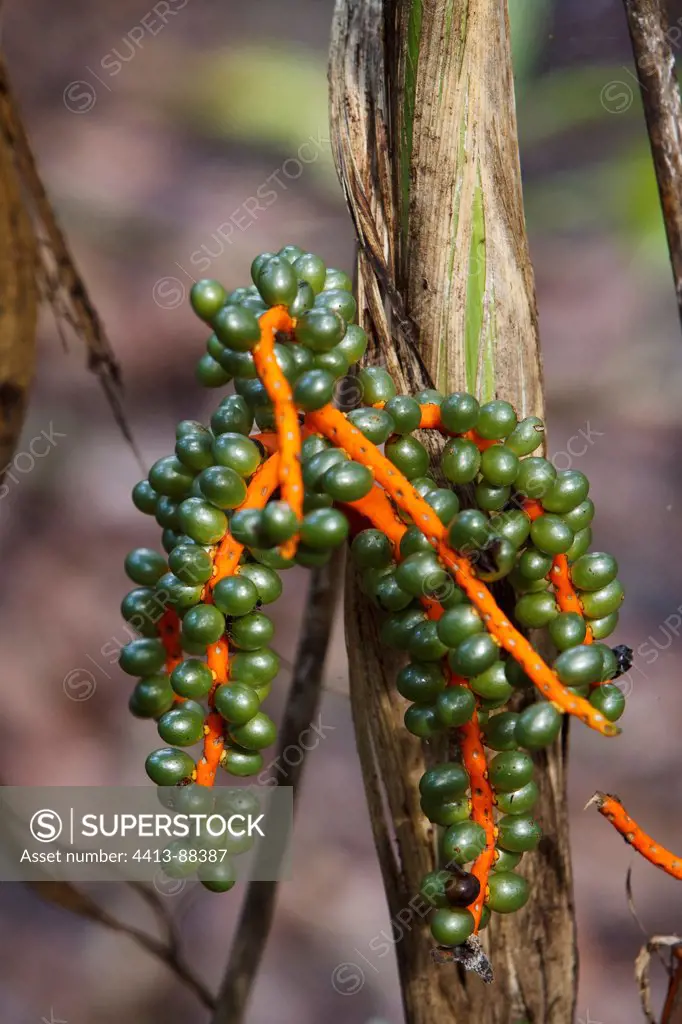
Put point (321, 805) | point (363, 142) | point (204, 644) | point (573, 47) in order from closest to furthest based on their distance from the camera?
1. point (204, 644)
2. point (363, 142)
3. point (573, 47)
4. point (321, 805)

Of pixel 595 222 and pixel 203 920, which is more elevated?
pixel 595 222

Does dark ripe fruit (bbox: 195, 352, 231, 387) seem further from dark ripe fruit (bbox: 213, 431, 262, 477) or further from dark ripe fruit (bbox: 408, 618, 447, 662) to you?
dark ripe fruit (bbox: 408, 618, 447, 662)

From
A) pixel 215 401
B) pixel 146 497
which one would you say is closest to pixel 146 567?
pixel 146 497

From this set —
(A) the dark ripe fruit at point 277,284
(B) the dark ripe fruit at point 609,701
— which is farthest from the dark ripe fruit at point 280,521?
(B) the dark ripe fruit at point 609,701

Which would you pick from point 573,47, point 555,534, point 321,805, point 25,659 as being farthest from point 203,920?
point 573,47

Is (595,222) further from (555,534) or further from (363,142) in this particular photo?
(555,534)

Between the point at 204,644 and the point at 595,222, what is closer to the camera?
the point at 204,644
